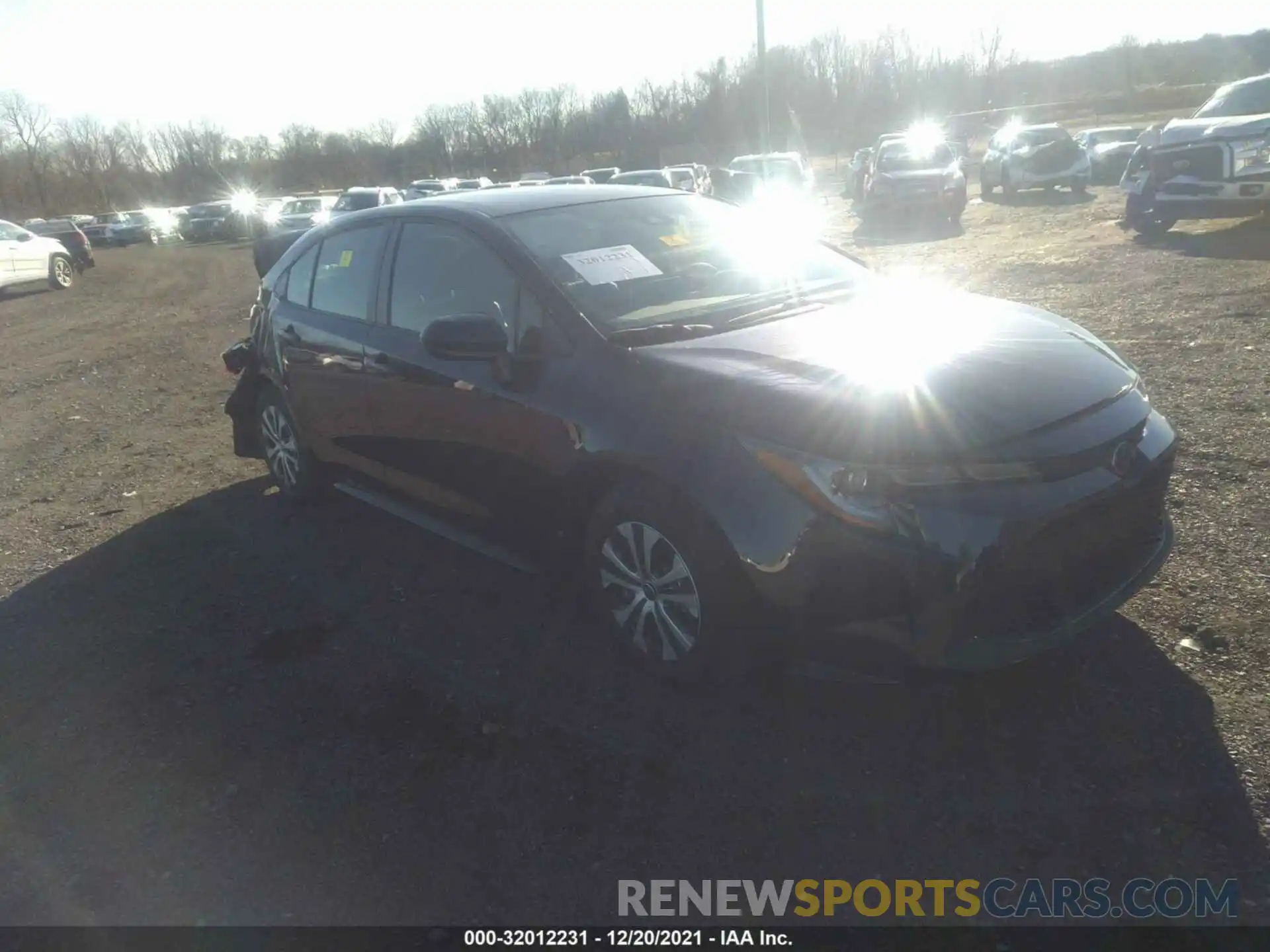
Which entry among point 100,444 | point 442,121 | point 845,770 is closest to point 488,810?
point 845,770

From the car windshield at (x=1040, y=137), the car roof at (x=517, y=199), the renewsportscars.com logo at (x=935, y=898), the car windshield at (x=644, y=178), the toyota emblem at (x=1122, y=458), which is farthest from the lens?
the car windshield at (x=1040, y=137)

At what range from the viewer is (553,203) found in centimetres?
437

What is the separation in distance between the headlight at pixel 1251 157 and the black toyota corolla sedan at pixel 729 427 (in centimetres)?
984

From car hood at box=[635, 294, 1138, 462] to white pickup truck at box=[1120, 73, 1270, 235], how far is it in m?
10.4

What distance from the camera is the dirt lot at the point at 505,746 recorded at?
2.66 metres

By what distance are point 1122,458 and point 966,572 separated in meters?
0.75

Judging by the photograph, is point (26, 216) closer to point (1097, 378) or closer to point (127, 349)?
point (127, 349)

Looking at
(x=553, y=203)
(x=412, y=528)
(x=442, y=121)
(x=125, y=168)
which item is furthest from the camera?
(x=125, y=168)

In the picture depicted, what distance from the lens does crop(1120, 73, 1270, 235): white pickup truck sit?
11766 millimetres

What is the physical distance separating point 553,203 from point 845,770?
2.76 m

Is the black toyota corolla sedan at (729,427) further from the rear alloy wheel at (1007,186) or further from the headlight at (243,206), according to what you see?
the headlight at (243,206)

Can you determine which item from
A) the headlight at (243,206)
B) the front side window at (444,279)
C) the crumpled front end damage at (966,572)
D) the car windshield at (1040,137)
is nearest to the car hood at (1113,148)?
the car windshield at (1040,137)

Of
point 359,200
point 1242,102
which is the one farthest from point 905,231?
point 359,200

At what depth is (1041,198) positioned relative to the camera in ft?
75.5
